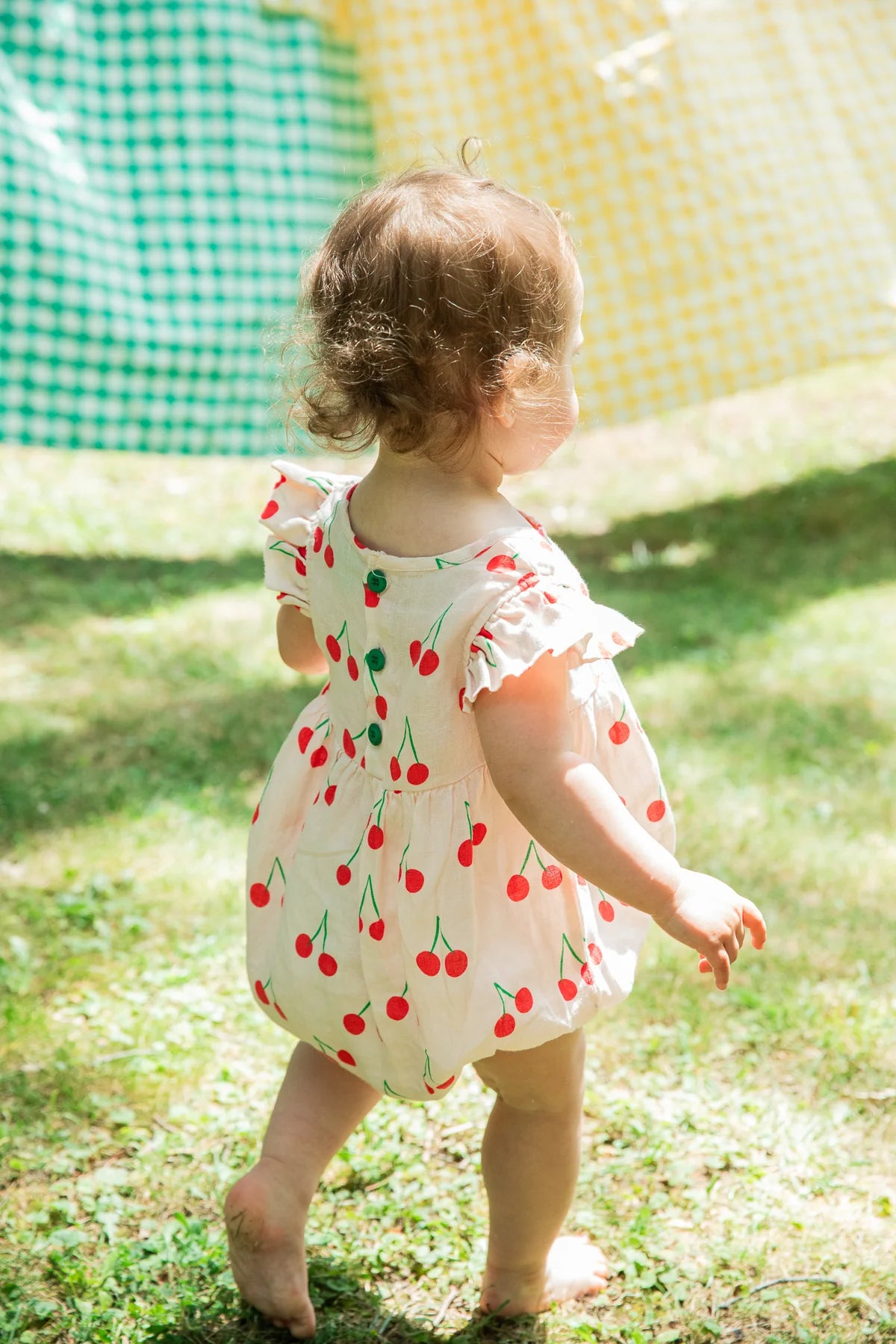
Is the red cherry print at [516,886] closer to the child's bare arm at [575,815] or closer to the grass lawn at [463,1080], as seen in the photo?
the child's bare arm at [575,815]

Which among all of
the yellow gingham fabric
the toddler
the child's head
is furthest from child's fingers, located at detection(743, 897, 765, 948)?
the yellow gingham fabric

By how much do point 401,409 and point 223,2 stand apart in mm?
3835

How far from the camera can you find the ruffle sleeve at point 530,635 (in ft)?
4.57

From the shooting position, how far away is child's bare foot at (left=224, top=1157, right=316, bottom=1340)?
5.42 ft

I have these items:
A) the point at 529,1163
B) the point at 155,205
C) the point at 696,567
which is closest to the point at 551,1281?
the point at 529,1163

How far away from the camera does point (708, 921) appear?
1401mm

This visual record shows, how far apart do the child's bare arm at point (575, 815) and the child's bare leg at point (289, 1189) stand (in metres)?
0.53

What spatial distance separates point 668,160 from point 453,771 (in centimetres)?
379

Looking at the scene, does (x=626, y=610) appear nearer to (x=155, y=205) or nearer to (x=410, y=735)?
(x=155, y=205)

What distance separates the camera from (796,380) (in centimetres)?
661

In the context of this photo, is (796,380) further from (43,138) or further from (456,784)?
(456,784)

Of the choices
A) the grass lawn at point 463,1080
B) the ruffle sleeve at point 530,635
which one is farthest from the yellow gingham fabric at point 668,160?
the ruffle sleeve at point 530,635

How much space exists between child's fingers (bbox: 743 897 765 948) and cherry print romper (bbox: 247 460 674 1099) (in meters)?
0.18

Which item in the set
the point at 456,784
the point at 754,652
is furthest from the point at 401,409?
the point at 754,652
